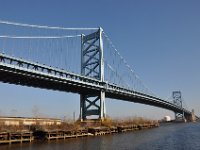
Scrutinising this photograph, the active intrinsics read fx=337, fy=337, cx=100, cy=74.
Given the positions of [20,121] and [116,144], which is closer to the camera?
[116,144]

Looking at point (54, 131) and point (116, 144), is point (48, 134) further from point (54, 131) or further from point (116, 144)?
point (116, 144)

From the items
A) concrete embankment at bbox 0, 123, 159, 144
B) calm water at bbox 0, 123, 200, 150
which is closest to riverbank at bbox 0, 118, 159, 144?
concrete embankment at bbox 0, 123, 159, 144

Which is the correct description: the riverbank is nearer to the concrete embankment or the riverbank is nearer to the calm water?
the concrete embankment

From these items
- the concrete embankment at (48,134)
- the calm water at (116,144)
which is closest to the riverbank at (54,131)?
the concrete embankment at (48,134)

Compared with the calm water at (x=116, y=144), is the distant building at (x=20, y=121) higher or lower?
higher

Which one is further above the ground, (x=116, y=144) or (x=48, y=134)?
(x=48, y=134)

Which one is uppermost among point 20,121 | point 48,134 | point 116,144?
point 20,121

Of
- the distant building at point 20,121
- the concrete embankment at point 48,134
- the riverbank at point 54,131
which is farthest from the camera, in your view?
the distant building at point 20,121

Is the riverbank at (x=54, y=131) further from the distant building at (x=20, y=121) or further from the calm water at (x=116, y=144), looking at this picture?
the distant building at (x=20, y=121)

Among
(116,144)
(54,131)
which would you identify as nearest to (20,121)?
(54,131)

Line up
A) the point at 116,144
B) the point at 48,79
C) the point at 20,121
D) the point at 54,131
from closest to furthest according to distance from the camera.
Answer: the point at 116,144
the point at 54,131
the point at 20,121
the point at 48,79

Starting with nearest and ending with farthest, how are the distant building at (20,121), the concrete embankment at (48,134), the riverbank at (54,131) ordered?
1. the concrete embankment at (48,134)
2. the riverbank at (54,131)
3. the distant building at (20,121)

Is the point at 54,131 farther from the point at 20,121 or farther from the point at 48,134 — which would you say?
the point at 20,121

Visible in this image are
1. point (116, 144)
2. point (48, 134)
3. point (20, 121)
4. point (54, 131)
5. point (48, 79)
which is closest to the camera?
point (116, 144)
